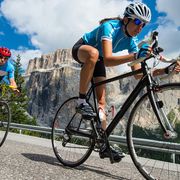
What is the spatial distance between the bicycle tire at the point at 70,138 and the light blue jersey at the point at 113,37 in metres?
0.88

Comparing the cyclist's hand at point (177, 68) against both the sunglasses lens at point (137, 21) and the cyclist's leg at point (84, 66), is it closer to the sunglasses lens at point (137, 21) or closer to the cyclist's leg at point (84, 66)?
the sunglasses lens at point (137, 21)

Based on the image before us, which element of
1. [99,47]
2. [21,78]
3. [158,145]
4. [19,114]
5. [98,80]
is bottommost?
[158,145]

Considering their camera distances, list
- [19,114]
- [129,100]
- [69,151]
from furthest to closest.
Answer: [19,114] → [69,151] → [129,100]

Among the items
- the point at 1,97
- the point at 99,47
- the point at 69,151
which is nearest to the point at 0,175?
the point at 69,151

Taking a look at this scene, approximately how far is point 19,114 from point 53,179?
63.8 meters

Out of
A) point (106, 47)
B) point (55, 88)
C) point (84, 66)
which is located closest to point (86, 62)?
point (84, 66)

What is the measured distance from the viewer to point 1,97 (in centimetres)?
690

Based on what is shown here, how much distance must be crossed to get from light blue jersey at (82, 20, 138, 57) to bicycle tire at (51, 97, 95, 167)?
878mm

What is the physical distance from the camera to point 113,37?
175 inches

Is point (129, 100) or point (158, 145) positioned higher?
point (129, 100)

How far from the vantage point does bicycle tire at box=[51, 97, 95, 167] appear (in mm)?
4891

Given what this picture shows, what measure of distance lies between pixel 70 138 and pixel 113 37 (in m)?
1.66

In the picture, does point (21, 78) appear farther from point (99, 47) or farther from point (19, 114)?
point (99, 47)

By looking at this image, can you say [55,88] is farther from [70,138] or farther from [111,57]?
[111,57]
